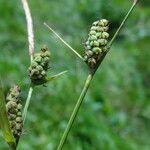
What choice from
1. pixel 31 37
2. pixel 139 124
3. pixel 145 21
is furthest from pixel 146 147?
pixel 31 37

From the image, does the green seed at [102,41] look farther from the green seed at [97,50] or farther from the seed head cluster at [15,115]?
the seed head cluster at [15,115]

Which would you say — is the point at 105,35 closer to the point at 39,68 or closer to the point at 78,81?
the point at 39,68

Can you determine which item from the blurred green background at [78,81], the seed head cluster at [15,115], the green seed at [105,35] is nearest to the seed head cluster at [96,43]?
the green seed at [105,35]

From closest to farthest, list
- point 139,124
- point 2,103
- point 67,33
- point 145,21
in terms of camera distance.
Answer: point 2,103 < point 139,124 < point 67,33 < point 145,21

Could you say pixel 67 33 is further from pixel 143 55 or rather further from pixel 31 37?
pixel 31 37

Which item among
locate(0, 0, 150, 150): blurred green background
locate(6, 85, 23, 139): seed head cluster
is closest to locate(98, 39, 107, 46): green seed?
locate(6, 85, 23, 139): seed head cluster

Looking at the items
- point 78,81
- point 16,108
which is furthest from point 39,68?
point 78,81

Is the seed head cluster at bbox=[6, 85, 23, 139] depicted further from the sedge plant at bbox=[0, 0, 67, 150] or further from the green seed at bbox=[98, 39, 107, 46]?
the green seed at bbox=[98, 39, 107, 46]

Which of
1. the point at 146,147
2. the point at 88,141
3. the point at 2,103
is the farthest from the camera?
the point at 146,147
